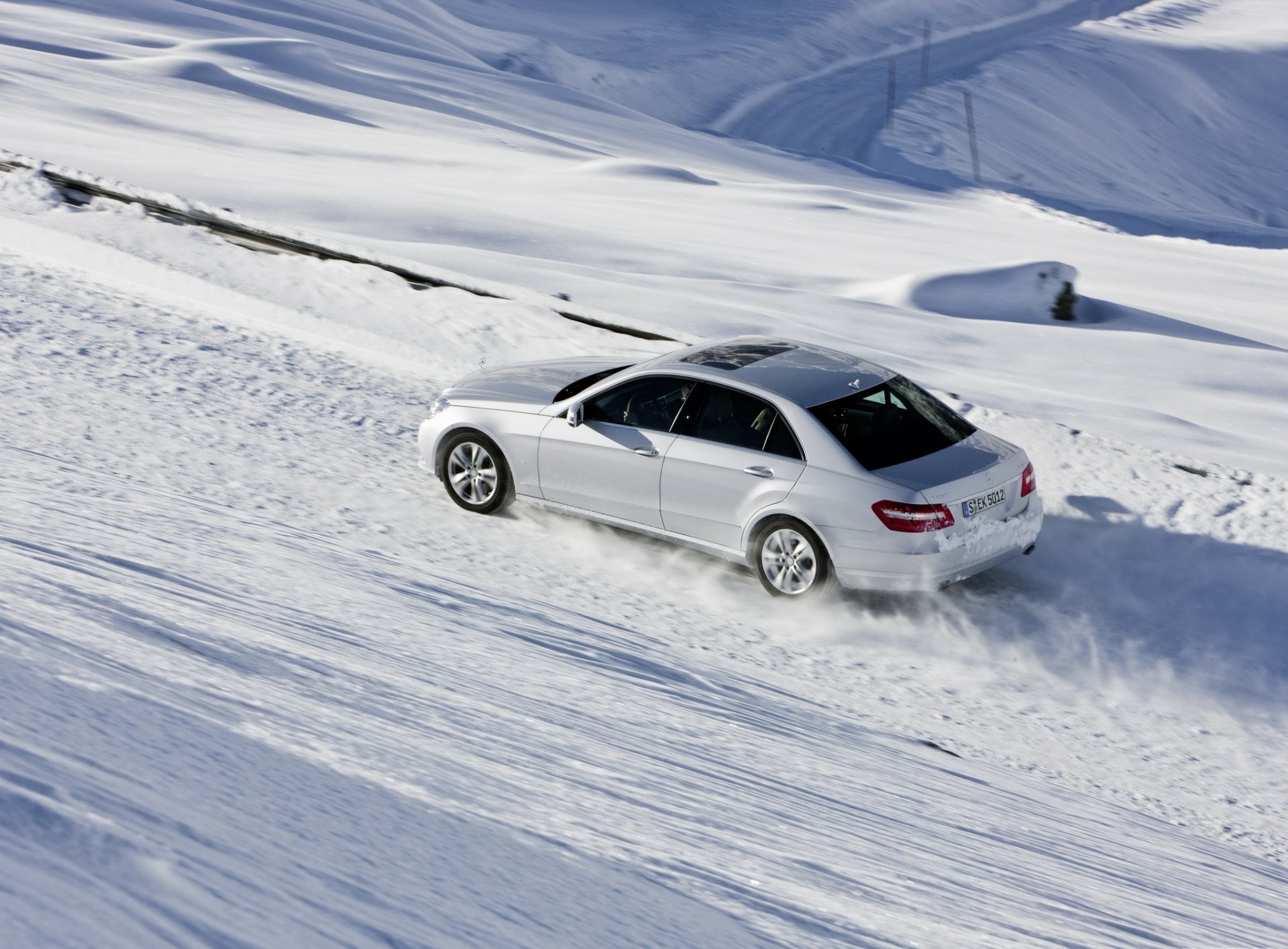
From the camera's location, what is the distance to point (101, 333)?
9977 millimetres

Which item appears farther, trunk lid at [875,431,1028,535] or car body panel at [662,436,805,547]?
car body panel at [662,436,805,547]

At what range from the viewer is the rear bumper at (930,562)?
6.44 meters

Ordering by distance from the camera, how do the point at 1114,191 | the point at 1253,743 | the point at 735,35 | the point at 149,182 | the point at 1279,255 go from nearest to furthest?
the point at 1253,743, the point at 149,182, the point at 1279,255, the point at 1114,191, the point at 735,35

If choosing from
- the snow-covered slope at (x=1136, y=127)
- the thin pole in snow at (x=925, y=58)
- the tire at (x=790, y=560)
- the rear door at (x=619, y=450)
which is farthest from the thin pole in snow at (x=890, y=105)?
the tire at (x=790, y=560)

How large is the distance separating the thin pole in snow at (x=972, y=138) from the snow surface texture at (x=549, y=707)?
30.8 meters

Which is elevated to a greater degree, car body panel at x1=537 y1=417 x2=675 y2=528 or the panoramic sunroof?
the panoramic sunroof

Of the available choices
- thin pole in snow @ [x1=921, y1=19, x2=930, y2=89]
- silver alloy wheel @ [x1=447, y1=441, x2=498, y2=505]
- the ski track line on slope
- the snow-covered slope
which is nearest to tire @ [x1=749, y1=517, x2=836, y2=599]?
silver alloy wheel @ [x1=447, y1=441, x2=498, y2=505]

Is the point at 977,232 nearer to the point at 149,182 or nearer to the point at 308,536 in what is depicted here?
the point at 149,182

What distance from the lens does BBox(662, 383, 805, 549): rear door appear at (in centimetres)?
678

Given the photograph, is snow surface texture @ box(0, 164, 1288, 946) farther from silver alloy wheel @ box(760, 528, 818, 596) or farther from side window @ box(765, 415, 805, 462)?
side window @ box(765, 415, 805, 462)

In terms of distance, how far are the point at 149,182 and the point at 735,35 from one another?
45553 millimetres

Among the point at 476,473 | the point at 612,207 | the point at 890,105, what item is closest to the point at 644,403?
the point at 476,473

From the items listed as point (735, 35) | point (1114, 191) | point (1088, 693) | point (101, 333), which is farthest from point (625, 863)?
point (735, 35)

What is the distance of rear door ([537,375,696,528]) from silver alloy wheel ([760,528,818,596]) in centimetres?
72
